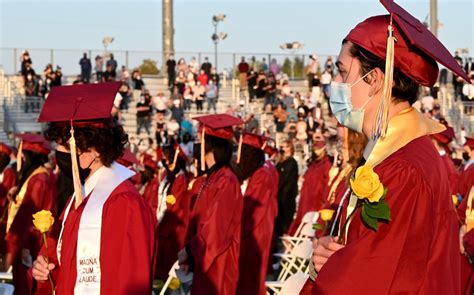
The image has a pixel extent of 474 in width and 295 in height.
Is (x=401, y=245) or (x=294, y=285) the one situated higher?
(x=401, y=245)

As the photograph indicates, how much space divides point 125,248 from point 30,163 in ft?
22.7

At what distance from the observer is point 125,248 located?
5383 mm

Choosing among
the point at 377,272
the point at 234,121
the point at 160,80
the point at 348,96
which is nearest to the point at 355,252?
the point at 377,272

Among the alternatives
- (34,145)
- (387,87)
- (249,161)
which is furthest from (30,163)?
(387,87)

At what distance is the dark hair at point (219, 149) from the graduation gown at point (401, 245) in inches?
214

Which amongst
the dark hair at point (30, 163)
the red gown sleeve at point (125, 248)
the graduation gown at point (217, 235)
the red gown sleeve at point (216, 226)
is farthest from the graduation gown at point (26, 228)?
the red gown sleeve at point (125, 248)

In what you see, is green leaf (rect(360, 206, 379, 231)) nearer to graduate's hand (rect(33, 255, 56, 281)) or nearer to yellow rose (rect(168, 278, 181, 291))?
graduate's hand (rect(33, 255, 56, 281))

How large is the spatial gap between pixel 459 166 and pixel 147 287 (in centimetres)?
1349

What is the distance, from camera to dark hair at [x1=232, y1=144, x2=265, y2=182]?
41.2ft

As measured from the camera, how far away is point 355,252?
3.86 metres

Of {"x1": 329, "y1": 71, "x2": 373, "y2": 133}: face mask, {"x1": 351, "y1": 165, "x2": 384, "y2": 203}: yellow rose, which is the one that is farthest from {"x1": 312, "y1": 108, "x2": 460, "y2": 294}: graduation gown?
{"x1": 329, "y1": 71, "x2": 373, "y2": 133}: face mask

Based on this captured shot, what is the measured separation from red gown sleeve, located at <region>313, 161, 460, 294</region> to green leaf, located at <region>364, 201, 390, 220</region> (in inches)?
2.2

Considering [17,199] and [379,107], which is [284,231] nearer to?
[17,199]

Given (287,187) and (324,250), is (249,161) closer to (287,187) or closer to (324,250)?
(287,187)
